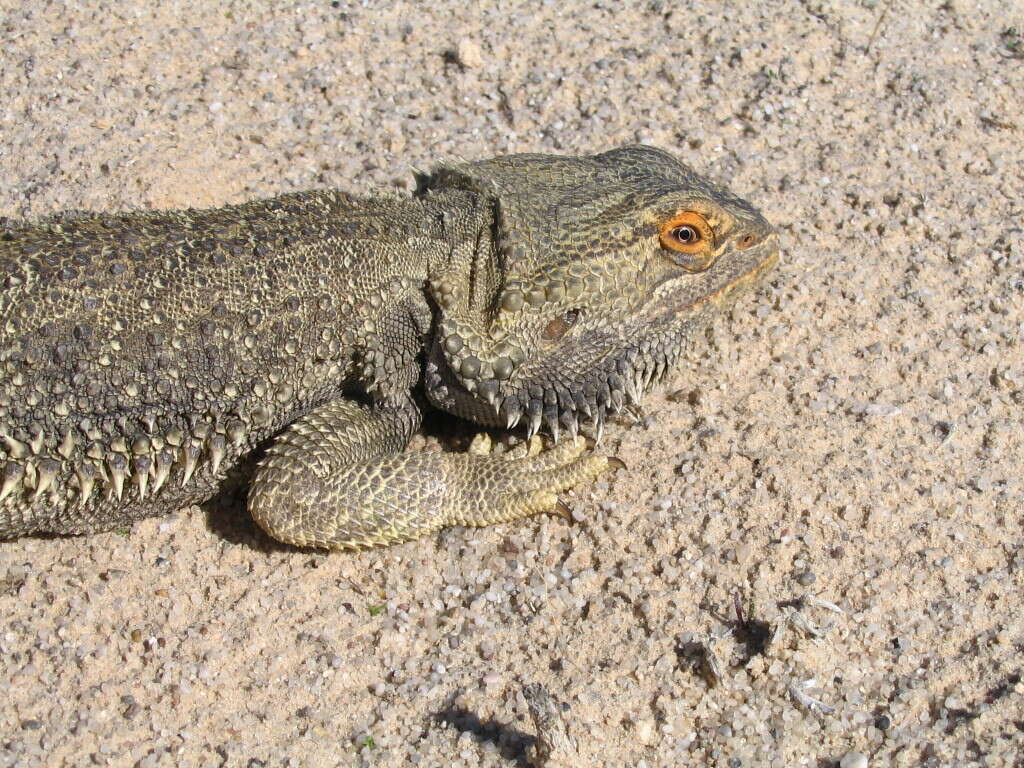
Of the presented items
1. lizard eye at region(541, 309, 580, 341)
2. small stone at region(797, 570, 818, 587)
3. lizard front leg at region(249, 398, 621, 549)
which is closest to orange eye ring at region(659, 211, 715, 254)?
lizard eye at region(541, 309, 580, 341)

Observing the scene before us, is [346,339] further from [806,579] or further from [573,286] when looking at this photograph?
[806,579]

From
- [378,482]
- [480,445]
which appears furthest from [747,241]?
[378,482]

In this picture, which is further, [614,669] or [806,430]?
[806,430]

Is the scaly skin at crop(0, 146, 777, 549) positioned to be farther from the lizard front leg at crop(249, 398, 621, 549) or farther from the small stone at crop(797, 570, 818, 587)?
the small stone at crop(797, 570, 818, 587)

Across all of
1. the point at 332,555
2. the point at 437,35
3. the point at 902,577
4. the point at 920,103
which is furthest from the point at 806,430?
the point at 437,35

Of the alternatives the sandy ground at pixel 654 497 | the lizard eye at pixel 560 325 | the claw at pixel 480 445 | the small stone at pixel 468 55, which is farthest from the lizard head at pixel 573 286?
the small stone at pixel 468 55

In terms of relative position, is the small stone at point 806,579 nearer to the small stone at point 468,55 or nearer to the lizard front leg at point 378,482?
the lizard front leg at point 378,482

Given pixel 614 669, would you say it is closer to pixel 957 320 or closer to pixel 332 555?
pixel 332 555
